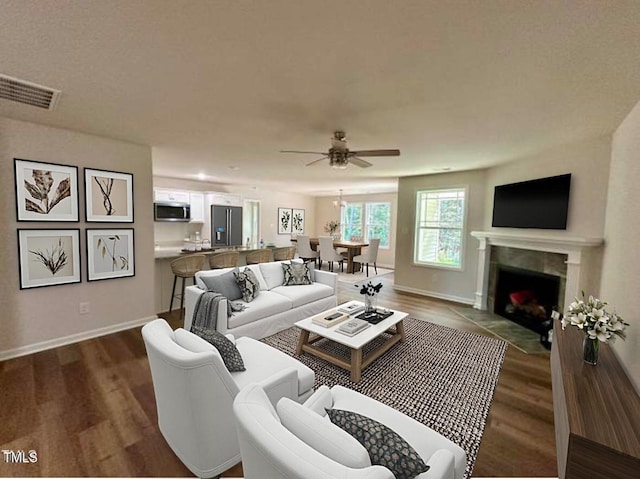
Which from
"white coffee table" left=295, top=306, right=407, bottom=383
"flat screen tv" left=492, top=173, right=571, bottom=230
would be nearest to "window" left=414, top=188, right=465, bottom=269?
"flat screen tv" left=492, top=173, right=571, bottom=230

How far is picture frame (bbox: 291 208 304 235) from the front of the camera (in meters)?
9.83

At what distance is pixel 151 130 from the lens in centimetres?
305

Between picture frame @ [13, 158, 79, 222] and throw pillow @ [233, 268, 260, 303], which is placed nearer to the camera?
picture frame @ [13, 158, 79, 222]

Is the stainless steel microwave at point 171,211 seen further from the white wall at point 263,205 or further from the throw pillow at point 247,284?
the throw pillow at point 247,284

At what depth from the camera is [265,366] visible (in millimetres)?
1946

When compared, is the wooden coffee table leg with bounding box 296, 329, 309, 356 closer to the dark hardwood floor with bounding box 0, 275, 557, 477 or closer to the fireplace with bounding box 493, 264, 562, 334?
the dark hardwood floor with bounding box 0, 275, 557, 477

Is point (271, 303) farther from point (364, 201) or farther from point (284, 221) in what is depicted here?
point (364, 201)

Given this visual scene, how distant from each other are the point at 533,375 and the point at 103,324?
15.9ft

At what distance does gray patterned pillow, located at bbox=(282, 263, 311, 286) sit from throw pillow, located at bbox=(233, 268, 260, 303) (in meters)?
0.65

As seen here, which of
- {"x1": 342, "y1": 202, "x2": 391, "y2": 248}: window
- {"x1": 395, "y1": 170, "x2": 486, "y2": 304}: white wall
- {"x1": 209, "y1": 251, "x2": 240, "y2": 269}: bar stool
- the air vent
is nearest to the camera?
the air vent

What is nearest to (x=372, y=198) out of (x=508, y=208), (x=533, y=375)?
(x=508, y=208)

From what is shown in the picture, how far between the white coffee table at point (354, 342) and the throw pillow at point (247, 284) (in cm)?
88

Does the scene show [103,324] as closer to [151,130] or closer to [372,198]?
[151,130]

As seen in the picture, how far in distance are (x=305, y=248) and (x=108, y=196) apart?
5.29 metres
